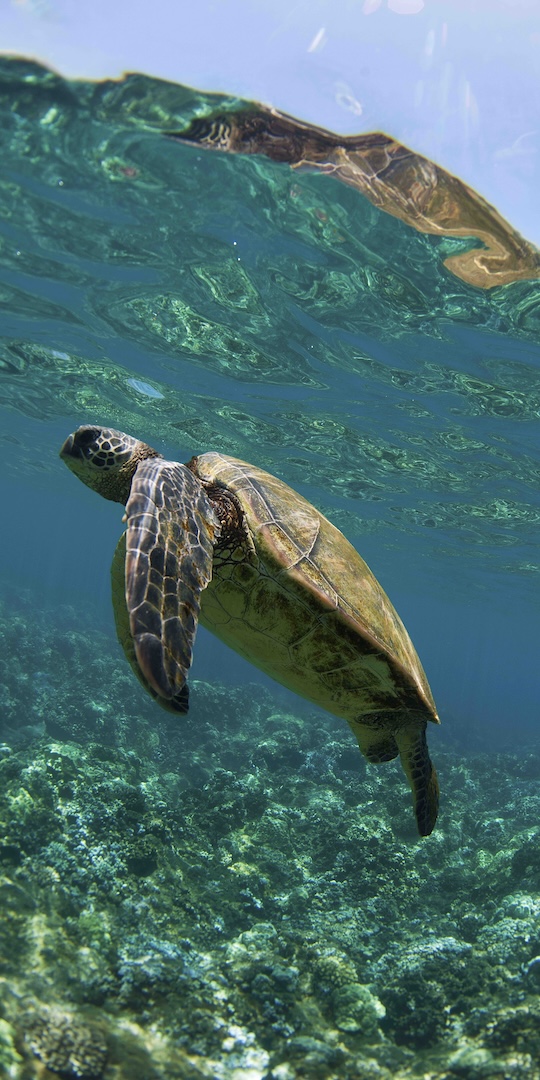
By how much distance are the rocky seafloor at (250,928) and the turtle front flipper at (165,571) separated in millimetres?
2538

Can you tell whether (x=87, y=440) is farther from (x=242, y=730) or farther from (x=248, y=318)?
(x=242, y=730)

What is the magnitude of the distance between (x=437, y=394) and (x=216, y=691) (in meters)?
12.3

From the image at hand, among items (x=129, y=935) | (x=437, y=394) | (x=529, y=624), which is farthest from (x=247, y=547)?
(x=529, y=624)

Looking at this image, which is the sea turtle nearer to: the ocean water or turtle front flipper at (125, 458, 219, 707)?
turtle front flipper at (125, 458, 219, 707)

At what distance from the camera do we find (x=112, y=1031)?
372 cm

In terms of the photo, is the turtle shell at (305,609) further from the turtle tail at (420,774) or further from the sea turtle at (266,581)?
the turtle tail at (420,774)

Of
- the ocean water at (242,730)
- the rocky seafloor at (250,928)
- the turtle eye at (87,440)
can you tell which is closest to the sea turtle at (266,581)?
the turtle eye at (87,440)

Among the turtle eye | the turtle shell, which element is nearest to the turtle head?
the turtle eye

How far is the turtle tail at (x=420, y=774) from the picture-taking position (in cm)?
565

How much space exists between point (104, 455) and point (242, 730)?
13.6m

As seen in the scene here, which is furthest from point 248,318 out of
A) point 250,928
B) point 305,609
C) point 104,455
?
point 250,928

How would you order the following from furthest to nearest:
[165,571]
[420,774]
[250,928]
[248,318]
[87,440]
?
[248,318] < [250,928] < [420,774] < [87,440] < [165,571]

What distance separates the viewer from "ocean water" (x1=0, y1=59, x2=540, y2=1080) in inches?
168

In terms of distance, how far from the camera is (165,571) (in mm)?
3062
